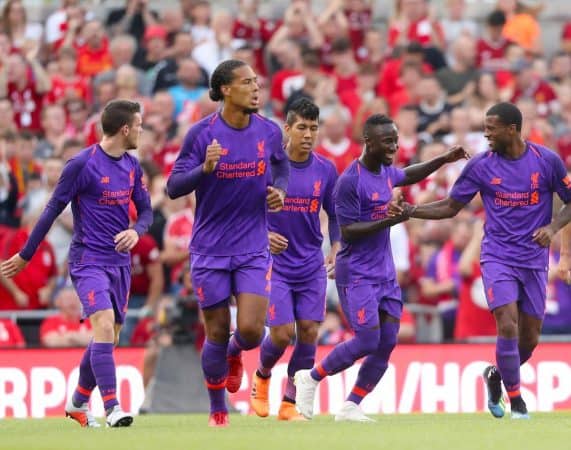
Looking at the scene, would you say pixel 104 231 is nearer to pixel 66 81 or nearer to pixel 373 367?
pixel 373 367

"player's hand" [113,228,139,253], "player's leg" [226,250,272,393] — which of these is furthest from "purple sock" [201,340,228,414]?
"player's hand" [113,228,139,253]

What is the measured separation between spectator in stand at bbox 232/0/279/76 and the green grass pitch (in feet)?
33.2

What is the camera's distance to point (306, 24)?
79.9 feet

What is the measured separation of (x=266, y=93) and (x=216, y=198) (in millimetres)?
10579

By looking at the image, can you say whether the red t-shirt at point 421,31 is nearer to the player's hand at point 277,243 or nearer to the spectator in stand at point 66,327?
the spectator in stand at point 66,327

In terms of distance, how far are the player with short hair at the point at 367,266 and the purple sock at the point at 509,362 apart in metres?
0.94

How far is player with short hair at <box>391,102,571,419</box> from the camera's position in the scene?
14.3 m

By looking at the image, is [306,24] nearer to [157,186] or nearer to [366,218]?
[157,186]

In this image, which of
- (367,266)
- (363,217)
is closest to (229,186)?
(363,217)

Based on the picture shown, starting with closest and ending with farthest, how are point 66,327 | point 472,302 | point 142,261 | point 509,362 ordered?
point 509,362
point 66,327
point 472,302
point 142,261

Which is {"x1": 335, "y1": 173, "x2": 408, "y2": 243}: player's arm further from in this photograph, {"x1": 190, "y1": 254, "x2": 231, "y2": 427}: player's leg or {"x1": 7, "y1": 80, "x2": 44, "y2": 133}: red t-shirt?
{"x1": 7, "y1": 80, "x2": 44, "y2": 133}: red t-shirt

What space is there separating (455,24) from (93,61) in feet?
17.9

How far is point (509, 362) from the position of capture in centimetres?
1429

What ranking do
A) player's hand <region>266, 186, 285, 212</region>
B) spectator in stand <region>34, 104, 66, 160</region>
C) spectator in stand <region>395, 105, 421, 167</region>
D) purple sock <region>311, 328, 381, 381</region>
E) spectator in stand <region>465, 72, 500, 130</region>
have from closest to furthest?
1. player's hand <region>266, 186, 285, 212</region>
2. purple sock <region>311, 328, 381, 381</region>
3. spectator in stand <region>395, 105, 421, 167</region>
4. spectator in stand <region>34, 104, 66, 160</region>
5. spectator in stand <region>465, 72, 500, 130</region>
